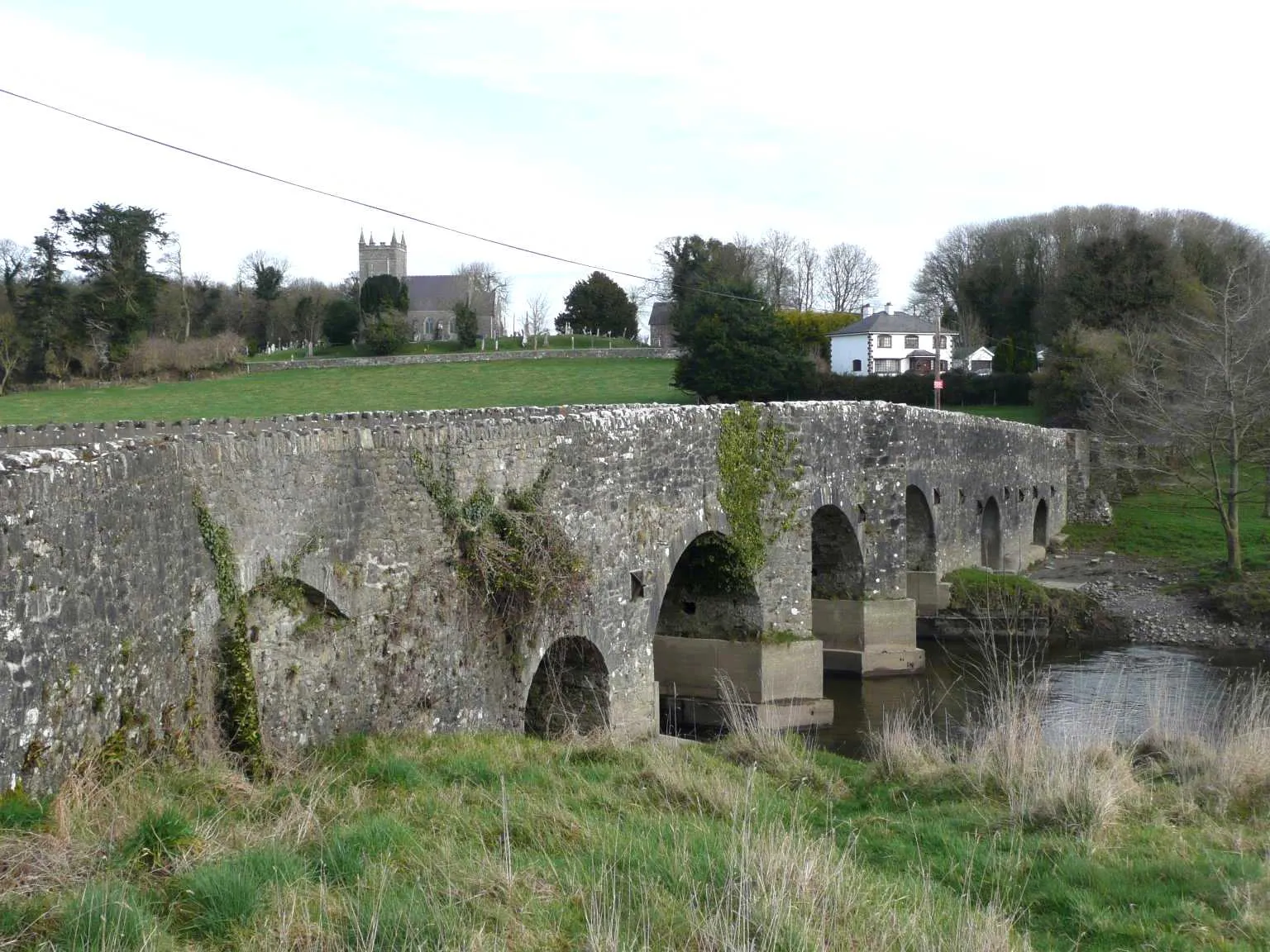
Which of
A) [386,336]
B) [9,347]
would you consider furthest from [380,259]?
[9,347]

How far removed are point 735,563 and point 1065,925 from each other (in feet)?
41.7

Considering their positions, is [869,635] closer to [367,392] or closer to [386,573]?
[386,573]

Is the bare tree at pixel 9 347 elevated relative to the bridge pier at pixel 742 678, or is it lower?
elevated

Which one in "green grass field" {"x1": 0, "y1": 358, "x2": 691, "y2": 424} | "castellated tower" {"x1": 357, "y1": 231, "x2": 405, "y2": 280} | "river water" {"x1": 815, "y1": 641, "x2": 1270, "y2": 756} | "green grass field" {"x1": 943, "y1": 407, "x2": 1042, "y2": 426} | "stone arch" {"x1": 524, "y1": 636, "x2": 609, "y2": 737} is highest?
"castellated tower" {"x1": 357, "y1": 231, "x2": 405, "y2": 280}

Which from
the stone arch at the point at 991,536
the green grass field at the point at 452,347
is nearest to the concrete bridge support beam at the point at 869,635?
the stone arch at the point at 991,536

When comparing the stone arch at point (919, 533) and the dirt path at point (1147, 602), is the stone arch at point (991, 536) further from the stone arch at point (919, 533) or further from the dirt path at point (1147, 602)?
the stone arch at point (919, 533)

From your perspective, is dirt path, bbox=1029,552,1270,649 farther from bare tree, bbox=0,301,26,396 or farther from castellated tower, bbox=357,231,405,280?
castellated tower, bbox=357,231,405,280

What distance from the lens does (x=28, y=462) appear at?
6035mm

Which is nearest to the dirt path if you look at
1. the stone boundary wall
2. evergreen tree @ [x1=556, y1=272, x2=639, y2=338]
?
the stone boundary wall

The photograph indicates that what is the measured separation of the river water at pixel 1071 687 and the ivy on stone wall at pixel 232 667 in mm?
10071

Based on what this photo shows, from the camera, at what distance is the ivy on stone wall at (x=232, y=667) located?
26.4 ft

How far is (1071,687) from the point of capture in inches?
853

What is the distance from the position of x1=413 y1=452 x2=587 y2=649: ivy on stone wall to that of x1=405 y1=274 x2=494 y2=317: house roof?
76.2 metres

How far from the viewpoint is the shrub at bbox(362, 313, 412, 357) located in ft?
222
